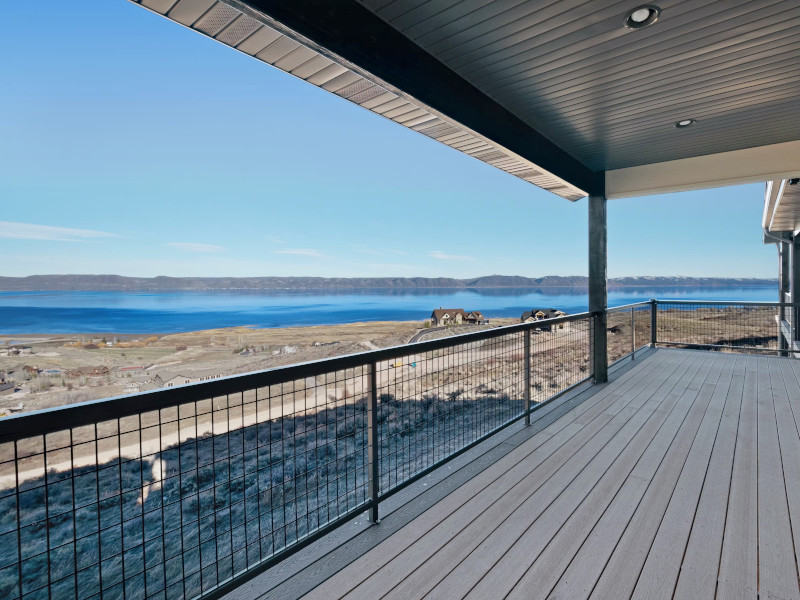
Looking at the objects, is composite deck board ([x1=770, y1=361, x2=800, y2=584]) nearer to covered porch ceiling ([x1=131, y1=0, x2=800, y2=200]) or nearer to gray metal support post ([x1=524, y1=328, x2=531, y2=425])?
gray metal support post ([x1=524, y1=328, x2=531, y2=425])

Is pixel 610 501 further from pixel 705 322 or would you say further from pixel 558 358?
pixel 705 322

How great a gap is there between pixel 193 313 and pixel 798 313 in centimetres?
4980

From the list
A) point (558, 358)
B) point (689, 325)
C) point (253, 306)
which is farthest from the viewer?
point (253, 306)

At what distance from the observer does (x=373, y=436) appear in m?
2.02

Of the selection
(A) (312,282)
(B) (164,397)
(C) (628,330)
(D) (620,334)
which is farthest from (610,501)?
(A) (312,282)

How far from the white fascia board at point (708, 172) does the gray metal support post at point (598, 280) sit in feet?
1.60

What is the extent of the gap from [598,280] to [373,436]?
12.8 ft

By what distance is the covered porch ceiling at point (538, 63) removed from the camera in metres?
1.94

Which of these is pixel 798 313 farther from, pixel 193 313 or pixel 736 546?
pixel 193 313

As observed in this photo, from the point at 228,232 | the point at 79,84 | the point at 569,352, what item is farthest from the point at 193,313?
the point at 569,352

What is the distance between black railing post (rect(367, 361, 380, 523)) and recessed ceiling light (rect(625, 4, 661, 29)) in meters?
2.23

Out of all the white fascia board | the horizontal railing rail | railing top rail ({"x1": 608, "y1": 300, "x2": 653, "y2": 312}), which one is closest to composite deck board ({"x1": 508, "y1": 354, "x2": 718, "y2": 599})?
railing top rail ({"x1": 608, "y1": 300, "x2": 653, "y2": 312})

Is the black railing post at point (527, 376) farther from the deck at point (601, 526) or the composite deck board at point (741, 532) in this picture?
the composite deck board at point (741, 532)

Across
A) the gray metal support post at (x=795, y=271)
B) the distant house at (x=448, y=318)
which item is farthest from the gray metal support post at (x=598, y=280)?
the distant house at (x=448, y=318)
